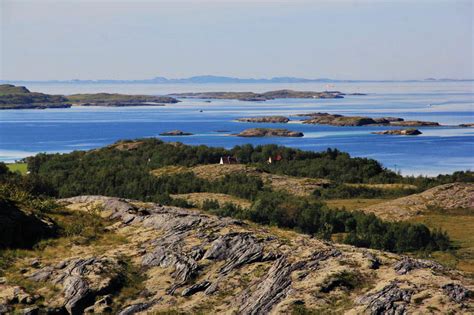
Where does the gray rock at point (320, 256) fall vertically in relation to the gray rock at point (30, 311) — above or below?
above

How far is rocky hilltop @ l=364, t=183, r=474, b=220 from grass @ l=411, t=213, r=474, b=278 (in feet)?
5.93

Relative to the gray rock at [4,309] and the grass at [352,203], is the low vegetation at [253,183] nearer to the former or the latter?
the grass at [352,203]

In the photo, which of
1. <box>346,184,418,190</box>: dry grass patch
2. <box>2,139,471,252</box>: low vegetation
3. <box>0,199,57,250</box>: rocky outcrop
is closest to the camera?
<box>0,199,57,250</box>: rocky outcrop

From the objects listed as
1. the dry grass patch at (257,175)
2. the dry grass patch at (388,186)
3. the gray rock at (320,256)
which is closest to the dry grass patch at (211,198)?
the dry grass patch at (257,175)

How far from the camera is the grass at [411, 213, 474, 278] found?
185ft

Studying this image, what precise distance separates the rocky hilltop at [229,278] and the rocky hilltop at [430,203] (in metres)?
51.0

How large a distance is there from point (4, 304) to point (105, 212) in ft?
37.3

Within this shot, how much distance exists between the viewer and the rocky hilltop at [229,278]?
2661 cm

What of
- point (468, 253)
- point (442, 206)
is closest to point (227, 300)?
point (468, 253)

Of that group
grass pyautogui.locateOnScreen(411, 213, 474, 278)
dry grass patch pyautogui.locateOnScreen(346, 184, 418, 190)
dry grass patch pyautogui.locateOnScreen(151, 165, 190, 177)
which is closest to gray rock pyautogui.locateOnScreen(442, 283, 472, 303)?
grass pyautogui.locateOnScreen(411, 213, 474, 278)

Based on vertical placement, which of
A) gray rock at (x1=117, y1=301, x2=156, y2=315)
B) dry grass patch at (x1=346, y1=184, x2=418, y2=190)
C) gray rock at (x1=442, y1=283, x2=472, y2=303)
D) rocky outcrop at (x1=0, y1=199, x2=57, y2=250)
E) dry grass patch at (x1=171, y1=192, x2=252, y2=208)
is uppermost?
rocky outcrop at (x1=0, y1=199, x2=57, y2=250)

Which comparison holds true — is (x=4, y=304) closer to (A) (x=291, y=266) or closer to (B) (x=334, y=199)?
(A) (x=291, y=266)

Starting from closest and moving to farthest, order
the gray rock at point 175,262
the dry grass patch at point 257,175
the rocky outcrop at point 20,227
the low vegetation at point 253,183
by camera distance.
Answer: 1. the gray rock at point 175,262
2. the rocky outcrop at point 20,227
3. the low vegetation at point 253,183
4. the dry grass patch at point 257,175

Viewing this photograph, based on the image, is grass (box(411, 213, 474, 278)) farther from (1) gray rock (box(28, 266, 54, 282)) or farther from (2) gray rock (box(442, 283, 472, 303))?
(1) gray rock (box(28, 266, 54, 282))
